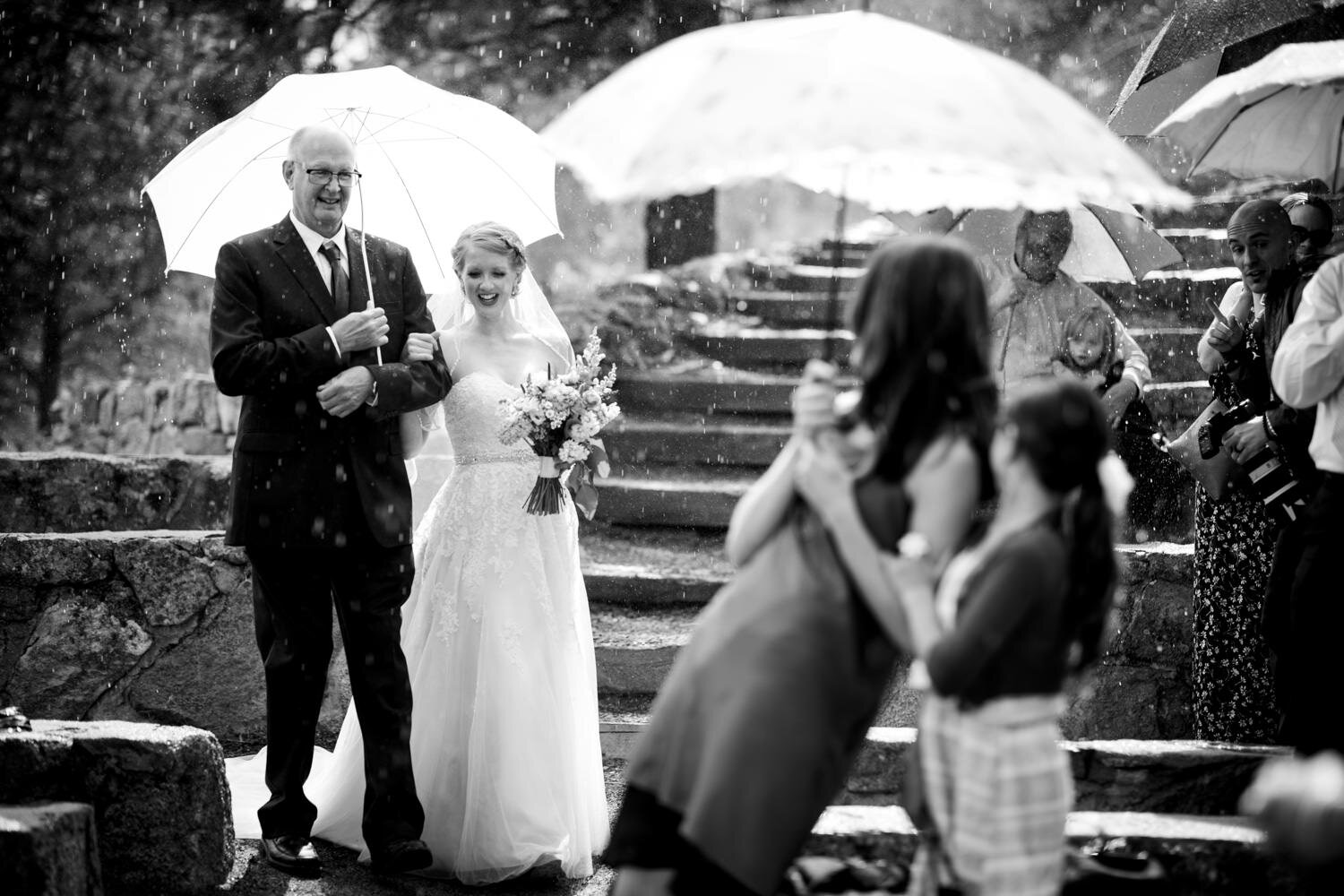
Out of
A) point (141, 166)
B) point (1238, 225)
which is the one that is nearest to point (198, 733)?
point (1238, 225)

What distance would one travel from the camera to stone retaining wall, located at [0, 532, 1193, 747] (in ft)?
21.0

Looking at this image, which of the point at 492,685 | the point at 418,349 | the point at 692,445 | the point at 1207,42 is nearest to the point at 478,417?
the point at 418,349

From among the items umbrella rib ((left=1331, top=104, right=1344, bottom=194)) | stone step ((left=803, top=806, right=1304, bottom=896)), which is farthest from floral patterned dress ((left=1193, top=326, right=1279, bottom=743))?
stone step ((left=803, top=806, right=1304, bottom=896))

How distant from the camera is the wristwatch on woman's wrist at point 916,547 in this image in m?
2.84

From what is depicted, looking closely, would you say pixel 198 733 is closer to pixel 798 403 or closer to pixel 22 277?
pixel 798 403

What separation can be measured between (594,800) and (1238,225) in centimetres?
309

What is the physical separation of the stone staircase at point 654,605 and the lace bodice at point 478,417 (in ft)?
3.99

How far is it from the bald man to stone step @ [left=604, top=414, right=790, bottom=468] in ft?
13.8

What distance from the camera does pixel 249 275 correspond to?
493 centimetres

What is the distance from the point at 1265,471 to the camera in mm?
5215

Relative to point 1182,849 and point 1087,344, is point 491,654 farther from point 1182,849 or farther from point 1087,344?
point 1087,344

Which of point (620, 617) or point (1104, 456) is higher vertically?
point (1104, 456)

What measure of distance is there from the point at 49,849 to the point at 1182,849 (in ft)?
9.45

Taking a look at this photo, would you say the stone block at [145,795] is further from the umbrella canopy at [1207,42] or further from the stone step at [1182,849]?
the umbrella canopy at [1207,42]
